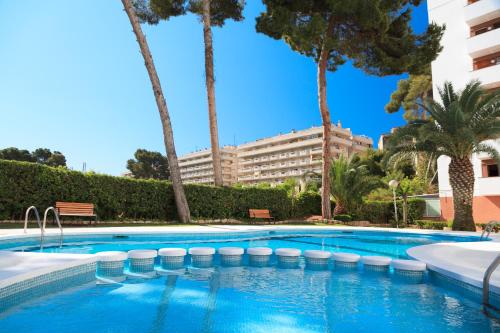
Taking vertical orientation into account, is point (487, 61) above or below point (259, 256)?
above

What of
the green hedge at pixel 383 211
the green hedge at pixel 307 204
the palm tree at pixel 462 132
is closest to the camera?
the palm tree at pixel 462 132

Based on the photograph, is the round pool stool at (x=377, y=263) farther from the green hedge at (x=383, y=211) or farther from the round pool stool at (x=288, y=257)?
the green hedge at (x=383, y=211)

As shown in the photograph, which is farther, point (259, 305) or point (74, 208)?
point (74, 208)

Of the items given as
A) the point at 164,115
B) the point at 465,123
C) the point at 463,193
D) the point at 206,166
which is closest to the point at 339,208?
the point at 463,193

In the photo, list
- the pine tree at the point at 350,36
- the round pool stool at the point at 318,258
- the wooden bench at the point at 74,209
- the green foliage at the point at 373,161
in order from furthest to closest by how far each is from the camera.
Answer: the green foliage at the point at 373,161
the pine tree at the point at 350,36
the wooden bench at the point at 74,209
the round pool stool at the point at 318,258

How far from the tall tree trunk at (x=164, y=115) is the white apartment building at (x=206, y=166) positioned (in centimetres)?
6780

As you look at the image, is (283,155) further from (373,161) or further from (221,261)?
(221,261)

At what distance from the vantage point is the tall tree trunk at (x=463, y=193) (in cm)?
1282

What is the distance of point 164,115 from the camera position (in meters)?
14.0

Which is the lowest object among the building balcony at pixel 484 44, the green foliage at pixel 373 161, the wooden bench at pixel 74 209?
the wooden bench at pixel 74 209

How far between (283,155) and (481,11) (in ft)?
174

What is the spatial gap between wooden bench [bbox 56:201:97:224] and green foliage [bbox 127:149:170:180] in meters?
51.4

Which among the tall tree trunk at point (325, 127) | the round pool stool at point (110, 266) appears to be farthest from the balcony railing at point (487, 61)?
the round pool stool at point (110, 266)

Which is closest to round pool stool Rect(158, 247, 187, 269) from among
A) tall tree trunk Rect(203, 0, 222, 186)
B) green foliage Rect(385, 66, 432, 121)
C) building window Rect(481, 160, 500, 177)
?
tall tree trunk Rect(203, 0, 222, 186)
